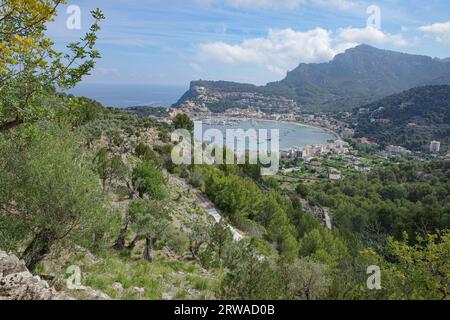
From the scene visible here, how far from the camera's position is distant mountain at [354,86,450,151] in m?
108

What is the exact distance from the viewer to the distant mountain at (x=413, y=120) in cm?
10831

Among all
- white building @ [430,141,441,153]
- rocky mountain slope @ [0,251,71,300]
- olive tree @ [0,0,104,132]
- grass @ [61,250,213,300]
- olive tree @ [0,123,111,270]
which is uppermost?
olive tree @ [0,0,104,132]

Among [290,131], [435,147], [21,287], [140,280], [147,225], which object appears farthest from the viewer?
[290,131]

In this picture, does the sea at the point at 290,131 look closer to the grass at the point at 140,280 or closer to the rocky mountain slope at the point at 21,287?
the grass at the point at 140,280

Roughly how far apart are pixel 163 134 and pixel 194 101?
152705mm

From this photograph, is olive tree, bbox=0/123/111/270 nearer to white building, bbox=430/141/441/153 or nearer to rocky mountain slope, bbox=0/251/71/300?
rocky mountain slope, bbox=0/251/71/300

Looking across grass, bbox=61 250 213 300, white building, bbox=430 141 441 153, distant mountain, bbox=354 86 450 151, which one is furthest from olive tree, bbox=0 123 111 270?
distant mountain, bbox=354 86 450 151

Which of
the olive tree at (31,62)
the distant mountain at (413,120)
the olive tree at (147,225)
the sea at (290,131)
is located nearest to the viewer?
the olive tree at (31,62)

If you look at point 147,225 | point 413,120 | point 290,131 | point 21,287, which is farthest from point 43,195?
point 290,131

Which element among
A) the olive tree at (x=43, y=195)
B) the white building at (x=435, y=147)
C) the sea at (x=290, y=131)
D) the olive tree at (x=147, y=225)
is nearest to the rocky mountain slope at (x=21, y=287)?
the olive tree at (x=43, y=195)

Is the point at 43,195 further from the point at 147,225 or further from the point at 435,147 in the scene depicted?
the point at 435,147

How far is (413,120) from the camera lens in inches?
4798

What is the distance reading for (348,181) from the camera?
59656 mm

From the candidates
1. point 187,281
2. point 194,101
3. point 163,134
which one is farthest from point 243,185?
point 194,101
